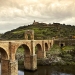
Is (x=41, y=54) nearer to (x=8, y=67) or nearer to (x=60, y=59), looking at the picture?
(x=60, y=59)

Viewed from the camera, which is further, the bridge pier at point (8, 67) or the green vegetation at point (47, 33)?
the green vegetation at point (47, 33)

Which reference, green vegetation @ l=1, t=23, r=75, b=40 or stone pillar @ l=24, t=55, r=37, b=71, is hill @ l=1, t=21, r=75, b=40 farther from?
stone pillar @ l=24, t=55, r=37, b=71

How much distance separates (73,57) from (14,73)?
26525 millimetres

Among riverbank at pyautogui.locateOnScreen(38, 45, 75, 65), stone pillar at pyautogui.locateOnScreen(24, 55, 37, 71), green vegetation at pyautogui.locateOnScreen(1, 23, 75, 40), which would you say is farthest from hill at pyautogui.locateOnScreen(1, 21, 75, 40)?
stone pillar at pyautogui.locateOnScreen(24, 55, 37, 71)

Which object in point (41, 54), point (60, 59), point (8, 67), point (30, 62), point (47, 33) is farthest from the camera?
point (47, 33)

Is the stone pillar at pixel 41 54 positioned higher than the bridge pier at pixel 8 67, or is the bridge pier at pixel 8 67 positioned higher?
the stone pillar at pixel 41 54

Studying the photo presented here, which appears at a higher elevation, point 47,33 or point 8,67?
point 47,33

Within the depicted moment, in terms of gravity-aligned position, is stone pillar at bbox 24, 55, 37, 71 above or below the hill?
below

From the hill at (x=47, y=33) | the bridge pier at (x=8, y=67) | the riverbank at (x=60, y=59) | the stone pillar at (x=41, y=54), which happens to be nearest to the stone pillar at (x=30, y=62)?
the riverbank at (x=60, y=59)

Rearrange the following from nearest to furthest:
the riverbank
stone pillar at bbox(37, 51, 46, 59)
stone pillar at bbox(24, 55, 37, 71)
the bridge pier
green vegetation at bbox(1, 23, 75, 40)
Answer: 1. the bridge pier
2. stone pillar at bbox(24, 55, 37, 71)
3. the riverbank
4. stone pillar at bbox(37, 51, 46, 59)
5. green vegetation at bbox(1, 23, 75, 40)

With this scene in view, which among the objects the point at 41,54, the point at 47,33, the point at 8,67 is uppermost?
the point at 47,33

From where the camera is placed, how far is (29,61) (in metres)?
37.5

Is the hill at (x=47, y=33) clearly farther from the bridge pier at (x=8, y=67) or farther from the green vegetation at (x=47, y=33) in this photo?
the bridge pier at (x=8, y=67)

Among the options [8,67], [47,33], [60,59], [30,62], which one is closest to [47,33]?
[47,33]
